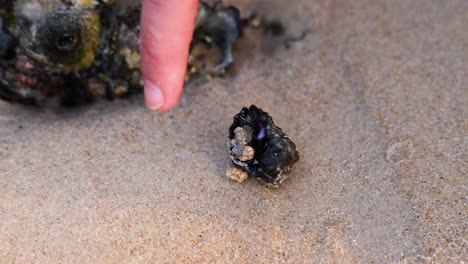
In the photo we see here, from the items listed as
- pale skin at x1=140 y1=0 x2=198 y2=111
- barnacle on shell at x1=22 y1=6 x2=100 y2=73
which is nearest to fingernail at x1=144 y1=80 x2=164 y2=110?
pale skin at x1=140 y1=0 x2=198 y2=111

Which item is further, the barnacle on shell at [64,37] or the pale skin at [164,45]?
the barnacle on shell at [64,37]

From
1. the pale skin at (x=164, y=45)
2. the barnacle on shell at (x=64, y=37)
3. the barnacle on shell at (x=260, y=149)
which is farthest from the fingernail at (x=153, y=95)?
the barnacle on shell at (x=64, y=37)

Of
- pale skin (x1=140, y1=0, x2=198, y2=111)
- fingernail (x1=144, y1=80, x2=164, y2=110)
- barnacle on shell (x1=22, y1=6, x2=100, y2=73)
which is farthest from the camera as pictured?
barnacle on shell (x1=22, y1=6, x2=100, y2=73)

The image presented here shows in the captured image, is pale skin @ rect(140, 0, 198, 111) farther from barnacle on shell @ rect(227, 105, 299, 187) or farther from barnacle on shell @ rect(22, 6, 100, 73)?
barnacle on shell @ rect(22, 6, 100, 73)

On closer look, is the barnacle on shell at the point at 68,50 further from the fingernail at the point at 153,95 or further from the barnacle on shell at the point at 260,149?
the barnacle on shell at the point at 260,149

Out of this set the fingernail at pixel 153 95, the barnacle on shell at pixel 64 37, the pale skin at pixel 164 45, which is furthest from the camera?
the barnacle on shell at pixel 64 37

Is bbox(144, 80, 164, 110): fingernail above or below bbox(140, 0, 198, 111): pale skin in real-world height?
below

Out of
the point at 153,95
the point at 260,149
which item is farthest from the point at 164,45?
the point at 260,149
